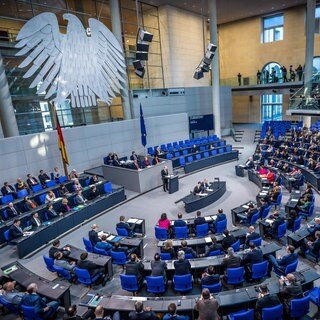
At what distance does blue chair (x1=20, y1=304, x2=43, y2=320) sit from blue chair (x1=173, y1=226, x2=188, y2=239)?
14.8 feet

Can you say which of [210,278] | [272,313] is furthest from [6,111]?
[272,313]

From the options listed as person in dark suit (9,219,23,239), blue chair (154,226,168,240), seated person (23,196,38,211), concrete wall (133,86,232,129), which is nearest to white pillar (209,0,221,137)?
concrete wall (133,86,232,129)

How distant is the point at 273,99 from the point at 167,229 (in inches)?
960

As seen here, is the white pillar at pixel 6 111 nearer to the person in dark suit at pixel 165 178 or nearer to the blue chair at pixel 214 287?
the person in dark suit at pixel 165 178

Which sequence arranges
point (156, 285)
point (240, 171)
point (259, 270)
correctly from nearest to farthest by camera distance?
point (156, 285) → point (259, 270) → point (240, 171)

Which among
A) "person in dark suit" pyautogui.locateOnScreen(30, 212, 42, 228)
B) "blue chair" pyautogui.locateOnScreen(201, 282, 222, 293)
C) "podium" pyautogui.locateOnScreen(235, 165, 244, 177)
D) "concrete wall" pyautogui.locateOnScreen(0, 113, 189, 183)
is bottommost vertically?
"podium" pyautogui.locateOnScreen(235, 165, 244, 177)

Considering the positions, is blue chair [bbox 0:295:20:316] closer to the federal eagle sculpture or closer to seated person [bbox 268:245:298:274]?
seated person [bbox 268:245:298:274]

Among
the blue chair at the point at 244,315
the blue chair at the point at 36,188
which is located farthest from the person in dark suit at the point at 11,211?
the blue chair at the point at 244,315

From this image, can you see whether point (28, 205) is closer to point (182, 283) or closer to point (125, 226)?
point (125, 226)

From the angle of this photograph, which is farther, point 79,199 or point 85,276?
point 79,199

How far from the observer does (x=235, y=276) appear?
6.60 metres

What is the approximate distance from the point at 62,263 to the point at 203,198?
6283mm

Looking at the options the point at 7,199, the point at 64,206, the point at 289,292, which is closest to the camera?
the point at 289,292

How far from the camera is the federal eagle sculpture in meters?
13.4
